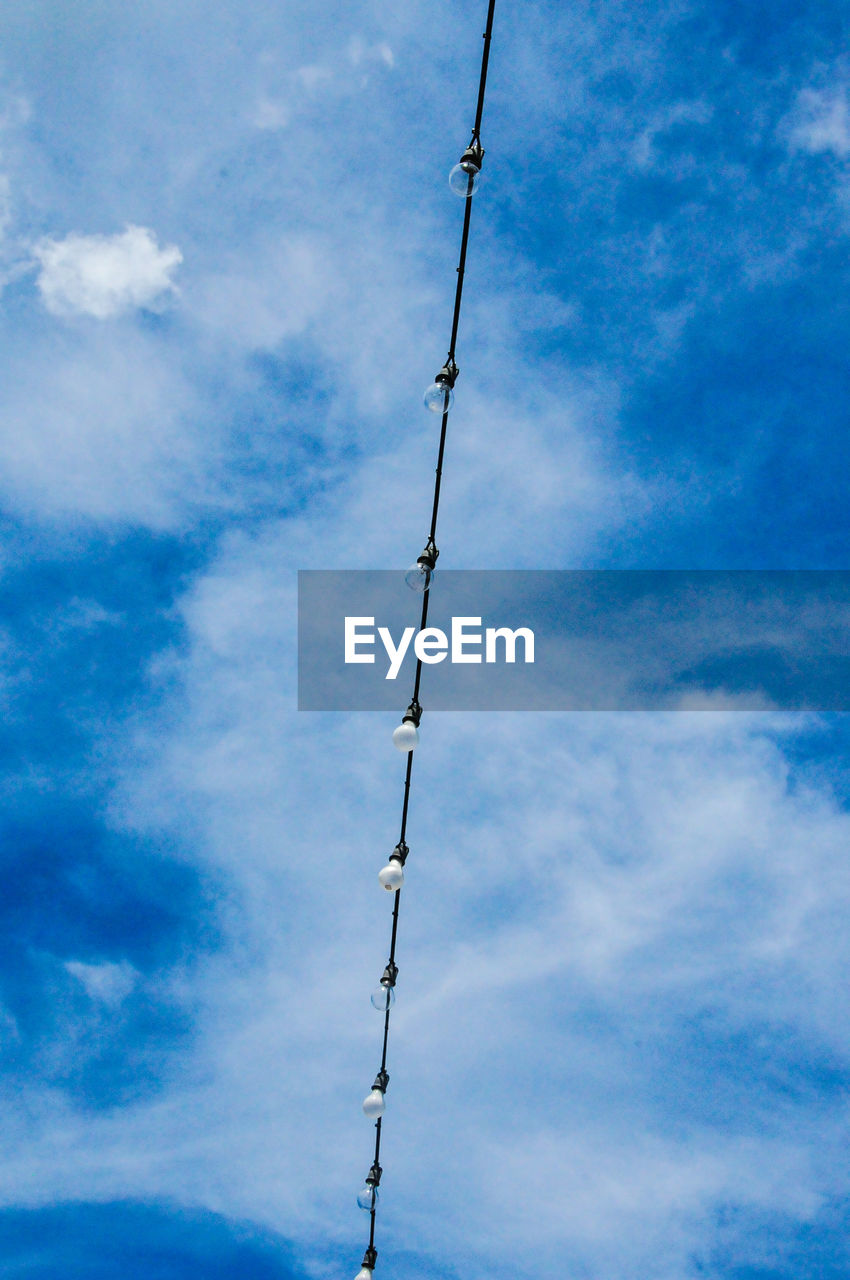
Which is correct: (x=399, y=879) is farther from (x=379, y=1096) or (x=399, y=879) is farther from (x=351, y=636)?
(x=351, y=636)

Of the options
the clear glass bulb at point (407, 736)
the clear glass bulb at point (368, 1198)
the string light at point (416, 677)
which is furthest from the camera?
the clear glass bulb at point (368, 1198)

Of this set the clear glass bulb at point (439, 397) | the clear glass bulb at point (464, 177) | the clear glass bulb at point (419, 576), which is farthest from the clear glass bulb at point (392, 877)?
the clear glass bulb at point (464, 177)

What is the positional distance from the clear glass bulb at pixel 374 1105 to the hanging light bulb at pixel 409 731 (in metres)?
5.49

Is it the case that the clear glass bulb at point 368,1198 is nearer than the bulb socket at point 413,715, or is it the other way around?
the bulb socket at point 413,715

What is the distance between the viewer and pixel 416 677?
34.5ft

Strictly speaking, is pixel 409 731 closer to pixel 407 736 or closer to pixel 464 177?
pixel 407 736

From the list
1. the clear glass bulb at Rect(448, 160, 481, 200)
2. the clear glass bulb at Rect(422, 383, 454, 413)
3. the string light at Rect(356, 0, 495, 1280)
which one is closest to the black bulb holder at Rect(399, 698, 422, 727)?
the string light at Rect(356, 0, 495, 1280)

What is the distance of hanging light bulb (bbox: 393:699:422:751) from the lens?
10.6 metres

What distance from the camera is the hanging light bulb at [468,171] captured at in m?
8.68

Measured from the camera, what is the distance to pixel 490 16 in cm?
773

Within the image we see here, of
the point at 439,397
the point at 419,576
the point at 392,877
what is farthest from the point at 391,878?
the point at 439,397

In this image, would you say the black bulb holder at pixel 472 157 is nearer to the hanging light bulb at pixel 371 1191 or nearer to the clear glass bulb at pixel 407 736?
the clear glass bulb at pixel 407 736

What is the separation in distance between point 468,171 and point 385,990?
9.52m

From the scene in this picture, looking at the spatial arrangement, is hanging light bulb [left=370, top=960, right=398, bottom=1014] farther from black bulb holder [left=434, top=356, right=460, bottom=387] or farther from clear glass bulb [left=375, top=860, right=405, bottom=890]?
black bulb holder [left=434, top=356, right=460, bottom=387]
